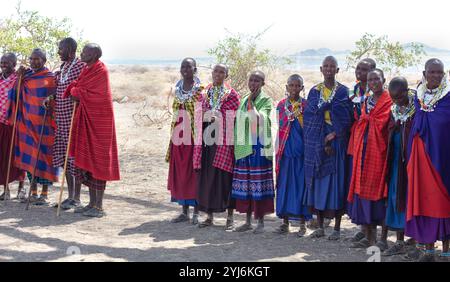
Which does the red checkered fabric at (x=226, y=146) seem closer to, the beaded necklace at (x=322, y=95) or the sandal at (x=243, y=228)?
the sandal at (x=243, y=228)

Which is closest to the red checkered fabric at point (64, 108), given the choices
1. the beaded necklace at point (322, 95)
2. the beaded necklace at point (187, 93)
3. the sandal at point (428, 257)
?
the beaded necklace at point (187, 93)

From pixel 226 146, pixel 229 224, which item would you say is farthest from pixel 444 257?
pixel 226 146

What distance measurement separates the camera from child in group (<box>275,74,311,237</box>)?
706 cm

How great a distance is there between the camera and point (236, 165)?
24.0ft

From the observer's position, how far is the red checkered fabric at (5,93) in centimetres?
884

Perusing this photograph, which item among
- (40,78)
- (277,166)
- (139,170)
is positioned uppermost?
(40,78)

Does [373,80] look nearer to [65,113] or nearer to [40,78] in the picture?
[65,113]

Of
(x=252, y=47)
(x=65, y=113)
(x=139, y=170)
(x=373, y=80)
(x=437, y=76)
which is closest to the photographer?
→ (x=437, y=76)

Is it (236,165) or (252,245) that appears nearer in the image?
(252,245)

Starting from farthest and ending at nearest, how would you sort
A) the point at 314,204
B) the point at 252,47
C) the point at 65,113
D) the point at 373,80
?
the point at 252,47 → the point at 65,113 → the point at 314,204 → the point at 373,80

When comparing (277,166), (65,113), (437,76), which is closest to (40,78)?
(65,113)

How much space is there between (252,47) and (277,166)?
7.05 meters

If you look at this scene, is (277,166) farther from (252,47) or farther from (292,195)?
(252,47)

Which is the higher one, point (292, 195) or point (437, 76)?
point (437, 76)
